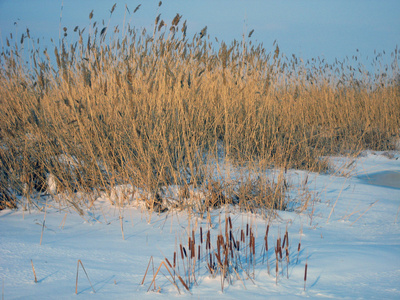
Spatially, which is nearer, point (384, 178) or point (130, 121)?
point (130, 121)

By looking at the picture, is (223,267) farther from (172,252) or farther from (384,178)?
(384,178)

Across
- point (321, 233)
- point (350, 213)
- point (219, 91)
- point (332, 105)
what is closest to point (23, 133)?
point (219, 91)

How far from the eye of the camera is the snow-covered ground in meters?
1.30

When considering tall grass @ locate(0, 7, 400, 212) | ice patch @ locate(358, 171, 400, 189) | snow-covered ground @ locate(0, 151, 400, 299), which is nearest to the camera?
snow-covered ground @ locate(0, 151, 400, 299)

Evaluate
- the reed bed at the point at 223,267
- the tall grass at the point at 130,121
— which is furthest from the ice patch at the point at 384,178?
the reed bed at the point at 223,267

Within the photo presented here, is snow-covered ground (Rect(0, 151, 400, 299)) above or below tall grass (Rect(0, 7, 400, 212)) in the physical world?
below

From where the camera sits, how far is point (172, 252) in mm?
1683

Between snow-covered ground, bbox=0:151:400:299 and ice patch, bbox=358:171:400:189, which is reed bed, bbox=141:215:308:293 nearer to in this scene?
snow-covered ground, bbox=0:151:400:299

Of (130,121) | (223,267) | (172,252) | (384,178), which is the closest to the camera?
(223,267)

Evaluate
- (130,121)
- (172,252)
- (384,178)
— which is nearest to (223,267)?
(172,252)

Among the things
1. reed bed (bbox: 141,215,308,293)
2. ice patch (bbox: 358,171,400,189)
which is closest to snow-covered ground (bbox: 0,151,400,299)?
reed bed (bbox: 141,215,308,293)

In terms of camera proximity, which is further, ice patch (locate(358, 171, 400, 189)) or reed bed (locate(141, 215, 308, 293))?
ice patch (locate(358, 171, 400, 189))

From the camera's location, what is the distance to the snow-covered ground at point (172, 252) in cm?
130

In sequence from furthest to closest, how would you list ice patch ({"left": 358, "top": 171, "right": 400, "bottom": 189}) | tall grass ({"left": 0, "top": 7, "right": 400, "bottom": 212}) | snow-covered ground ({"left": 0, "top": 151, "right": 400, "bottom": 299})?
ice patch ({"left": 358, "top": 171, "right": 400, "bottom": 189}), tall grass ({"left": 0, "top": 7, "right": 400, "bottom": 212}), snow-covered ground ({"left": 0, "top": 151, "right": 400, "bottom": 299})
